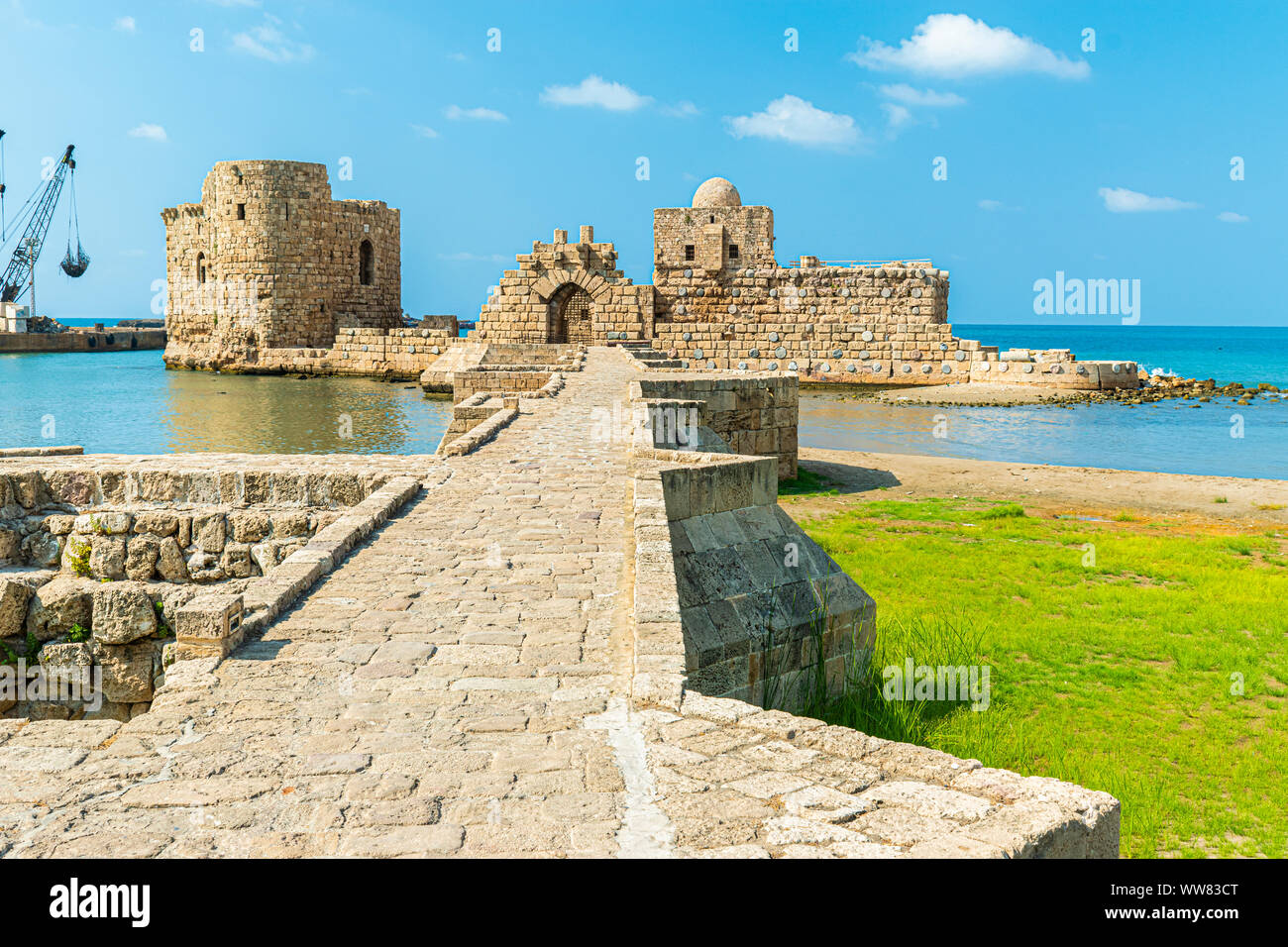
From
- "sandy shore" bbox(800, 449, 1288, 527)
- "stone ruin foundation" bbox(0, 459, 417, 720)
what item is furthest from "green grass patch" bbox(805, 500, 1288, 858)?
"stone ruin foundation" bbox(0, 459, 417, 720)

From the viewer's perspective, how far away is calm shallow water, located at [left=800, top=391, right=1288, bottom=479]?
2070cm

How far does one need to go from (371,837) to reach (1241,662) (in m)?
7.02

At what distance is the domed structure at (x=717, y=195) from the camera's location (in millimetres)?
35688

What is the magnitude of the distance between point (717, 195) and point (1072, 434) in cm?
1620

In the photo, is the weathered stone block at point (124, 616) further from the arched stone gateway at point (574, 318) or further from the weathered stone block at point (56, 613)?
the arched stone gateway at point (574, 318)

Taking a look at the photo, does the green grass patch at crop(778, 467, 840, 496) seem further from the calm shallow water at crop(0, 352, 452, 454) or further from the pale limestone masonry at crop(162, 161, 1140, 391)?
the pale limestone masonry at crop(162, 161, 1140, 391)

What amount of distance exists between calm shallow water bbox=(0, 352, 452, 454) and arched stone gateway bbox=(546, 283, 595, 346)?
5.16m

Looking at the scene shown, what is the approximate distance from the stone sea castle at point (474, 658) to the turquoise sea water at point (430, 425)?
7.60 meters

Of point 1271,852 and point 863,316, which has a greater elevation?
point 863,316

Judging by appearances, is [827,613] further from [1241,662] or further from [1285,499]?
[1285,499]

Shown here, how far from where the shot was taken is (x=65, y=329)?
7012 centimetres

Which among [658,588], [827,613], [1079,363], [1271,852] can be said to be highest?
[1079,363]

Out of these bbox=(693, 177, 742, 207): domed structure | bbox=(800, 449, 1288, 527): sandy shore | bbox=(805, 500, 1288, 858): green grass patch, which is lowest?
bbox=(805, 500, 1288, 858): green grass patch
